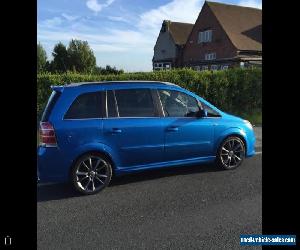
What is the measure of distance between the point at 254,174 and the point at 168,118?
6.10 ft

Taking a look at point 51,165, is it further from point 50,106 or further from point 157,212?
point 157,212

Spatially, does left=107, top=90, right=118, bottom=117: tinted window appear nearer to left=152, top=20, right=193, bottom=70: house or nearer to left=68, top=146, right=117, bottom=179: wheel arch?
left=68, top=146, right=117, bottom=179: wheel arch

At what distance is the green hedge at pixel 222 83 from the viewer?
42.5 feet

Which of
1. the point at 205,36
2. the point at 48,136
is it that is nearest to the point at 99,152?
the point at 48,136

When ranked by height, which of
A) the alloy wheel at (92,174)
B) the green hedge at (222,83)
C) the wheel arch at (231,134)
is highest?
the green hedge at (222,83)

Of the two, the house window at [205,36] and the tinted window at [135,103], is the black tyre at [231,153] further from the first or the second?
the house window at [205,36]

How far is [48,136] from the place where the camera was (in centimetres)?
535

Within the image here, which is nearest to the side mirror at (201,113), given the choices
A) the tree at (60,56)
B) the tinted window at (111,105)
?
the tinted window at (111,105)

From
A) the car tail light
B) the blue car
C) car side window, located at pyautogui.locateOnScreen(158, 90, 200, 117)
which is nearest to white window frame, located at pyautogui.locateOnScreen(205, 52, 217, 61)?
the blue car

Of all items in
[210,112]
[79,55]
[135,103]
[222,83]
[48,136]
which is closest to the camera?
[48,136]

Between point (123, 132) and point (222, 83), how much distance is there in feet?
28.1

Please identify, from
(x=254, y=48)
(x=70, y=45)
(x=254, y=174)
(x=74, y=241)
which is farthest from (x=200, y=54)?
(x=74, y=241)

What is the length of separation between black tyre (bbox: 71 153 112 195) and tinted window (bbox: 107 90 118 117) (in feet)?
2.23
